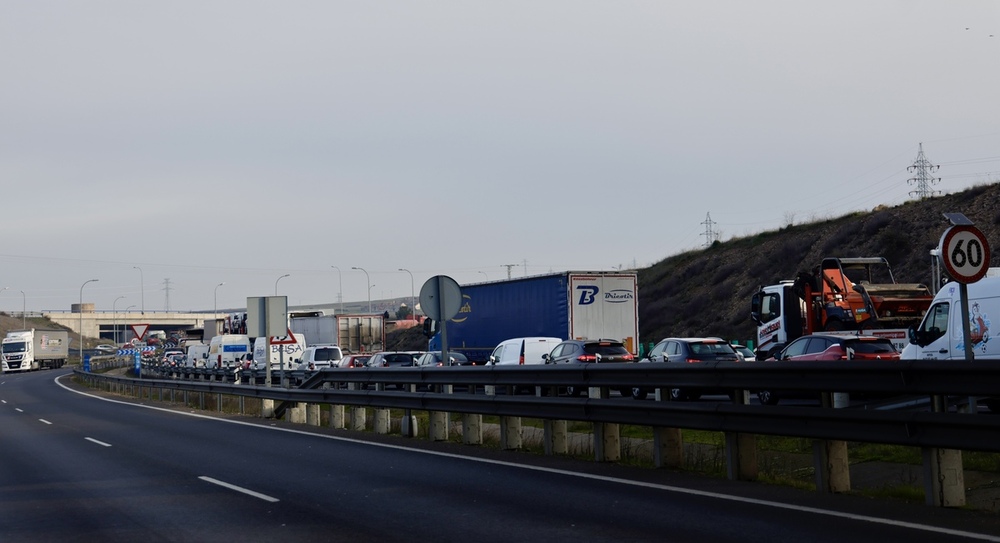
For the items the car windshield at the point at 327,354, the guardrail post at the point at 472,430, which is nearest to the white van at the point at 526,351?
the car windshield at the point at 327,354

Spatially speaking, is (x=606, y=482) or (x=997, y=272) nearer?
(x=606, y=482)

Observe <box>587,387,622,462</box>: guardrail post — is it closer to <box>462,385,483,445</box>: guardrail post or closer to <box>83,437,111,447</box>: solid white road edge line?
<box>462,385,483,445</box>: guardrail post

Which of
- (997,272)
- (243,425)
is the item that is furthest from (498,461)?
(997,272)

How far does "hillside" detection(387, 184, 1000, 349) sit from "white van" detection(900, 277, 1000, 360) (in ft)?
94.6

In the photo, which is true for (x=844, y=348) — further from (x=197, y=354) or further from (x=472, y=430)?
(x=197, y=354)

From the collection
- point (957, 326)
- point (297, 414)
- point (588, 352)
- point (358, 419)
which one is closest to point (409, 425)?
point (358, 419)

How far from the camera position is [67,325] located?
615 feet

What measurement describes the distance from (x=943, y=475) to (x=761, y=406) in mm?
1877

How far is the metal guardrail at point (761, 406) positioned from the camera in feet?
26.6

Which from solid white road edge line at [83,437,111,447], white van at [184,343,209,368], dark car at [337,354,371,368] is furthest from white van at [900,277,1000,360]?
white van at [184,343,209,368]

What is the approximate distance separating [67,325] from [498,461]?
624 ft

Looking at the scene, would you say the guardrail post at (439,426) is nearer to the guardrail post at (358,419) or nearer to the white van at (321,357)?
the guardrail post at (358,419)

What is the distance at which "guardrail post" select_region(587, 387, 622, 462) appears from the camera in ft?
41.8

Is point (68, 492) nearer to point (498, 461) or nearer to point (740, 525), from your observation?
point (498, 461)
